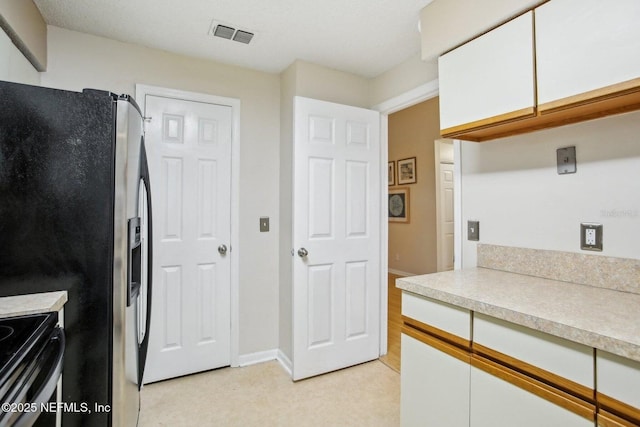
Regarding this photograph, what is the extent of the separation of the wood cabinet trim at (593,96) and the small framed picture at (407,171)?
394 cm

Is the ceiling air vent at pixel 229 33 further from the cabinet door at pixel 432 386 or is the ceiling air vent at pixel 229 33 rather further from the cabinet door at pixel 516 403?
the cabinet door at pixel 516 403

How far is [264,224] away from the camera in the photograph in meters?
2.65

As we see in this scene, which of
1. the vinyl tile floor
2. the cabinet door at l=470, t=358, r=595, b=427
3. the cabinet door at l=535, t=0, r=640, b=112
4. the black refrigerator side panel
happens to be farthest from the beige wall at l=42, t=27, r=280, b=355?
the cabinet door at l=535, t=0, r=640, b=112

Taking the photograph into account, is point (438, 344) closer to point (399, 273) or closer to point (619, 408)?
point (619, 408)

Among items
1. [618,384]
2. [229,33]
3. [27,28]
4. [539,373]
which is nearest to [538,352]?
[539,373]

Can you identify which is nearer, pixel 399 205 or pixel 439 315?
pixel 439 315

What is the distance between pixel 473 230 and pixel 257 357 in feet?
6.32

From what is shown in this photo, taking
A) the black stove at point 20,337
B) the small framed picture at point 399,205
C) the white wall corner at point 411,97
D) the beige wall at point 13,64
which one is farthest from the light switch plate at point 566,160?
the small framed picture at point 399,205

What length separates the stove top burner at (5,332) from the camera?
91cm

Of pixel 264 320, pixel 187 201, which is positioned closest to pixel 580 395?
pixel 264 320

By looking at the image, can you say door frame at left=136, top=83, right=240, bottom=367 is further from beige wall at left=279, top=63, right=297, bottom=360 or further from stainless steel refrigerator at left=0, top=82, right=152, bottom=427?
stainless steel refrigerator at left=0, top=82, right=152, bottom=427

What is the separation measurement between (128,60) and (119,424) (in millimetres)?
2181

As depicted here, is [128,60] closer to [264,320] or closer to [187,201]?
[187,201]

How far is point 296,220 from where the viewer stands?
232cm
